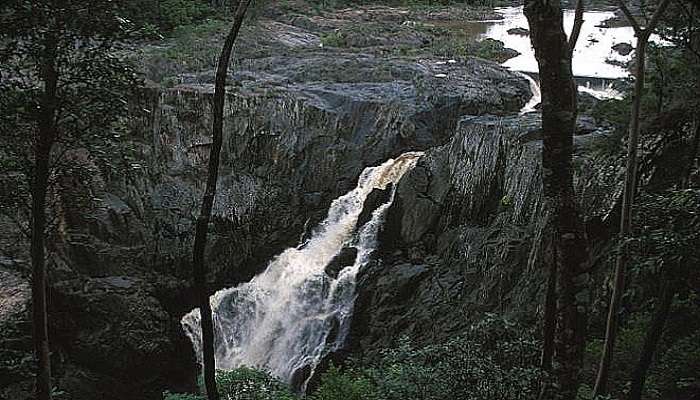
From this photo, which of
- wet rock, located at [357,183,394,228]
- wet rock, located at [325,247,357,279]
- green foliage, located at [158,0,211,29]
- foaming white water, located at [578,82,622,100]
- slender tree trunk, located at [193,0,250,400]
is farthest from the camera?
green foliage, located at [158,0,211,29]

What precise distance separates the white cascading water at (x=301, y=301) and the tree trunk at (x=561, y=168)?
9420 mm

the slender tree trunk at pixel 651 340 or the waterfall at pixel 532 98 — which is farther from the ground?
the waterfall at pixel 532 98

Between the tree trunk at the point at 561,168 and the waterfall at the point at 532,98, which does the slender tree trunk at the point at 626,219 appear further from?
the waterfall at the point at 532,98

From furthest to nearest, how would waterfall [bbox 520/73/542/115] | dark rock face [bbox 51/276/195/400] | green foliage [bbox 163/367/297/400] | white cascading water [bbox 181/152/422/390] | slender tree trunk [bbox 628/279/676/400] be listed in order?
waterfall [bbox 520/73/542/115] → white cascading water [bbox 181/152/422/390] → dark rock face [bbox 51/276/195/400] → green foliage [bbox 163/367/297/400] → slender tree trunk [bbox 628/279/676/400]

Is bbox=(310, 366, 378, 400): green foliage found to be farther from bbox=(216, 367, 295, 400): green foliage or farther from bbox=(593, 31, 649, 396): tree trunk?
bbox=(593, 31, 649, 396): tree trunk

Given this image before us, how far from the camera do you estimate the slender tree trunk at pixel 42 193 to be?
18.8 ft

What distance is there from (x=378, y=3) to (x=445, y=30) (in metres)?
8.57

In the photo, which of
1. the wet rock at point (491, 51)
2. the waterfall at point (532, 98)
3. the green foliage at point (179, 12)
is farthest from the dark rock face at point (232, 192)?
the green foliage at point (179, 12)

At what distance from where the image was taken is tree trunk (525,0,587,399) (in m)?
3.65

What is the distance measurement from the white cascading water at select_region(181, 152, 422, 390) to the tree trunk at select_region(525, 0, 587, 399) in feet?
30.9

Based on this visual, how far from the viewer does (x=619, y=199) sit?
9.29m

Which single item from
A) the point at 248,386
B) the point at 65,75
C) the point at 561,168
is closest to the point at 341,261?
the point at 248,386

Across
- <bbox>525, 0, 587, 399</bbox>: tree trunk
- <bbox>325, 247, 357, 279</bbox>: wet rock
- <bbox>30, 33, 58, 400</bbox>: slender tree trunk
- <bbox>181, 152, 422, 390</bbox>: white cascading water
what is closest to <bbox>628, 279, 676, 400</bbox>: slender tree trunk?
<bbox>525, 0, 587, 399</bbox>: tree trunk

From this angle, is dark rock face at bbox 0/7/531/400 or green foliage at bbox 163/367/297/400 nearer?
green foliage at bbox 163/367/297/400
